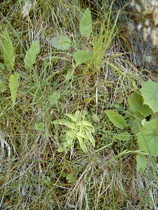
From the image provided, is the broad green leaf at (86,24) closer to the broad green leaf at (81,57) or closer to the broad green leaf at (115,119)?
the broad green leaf at (81,57)

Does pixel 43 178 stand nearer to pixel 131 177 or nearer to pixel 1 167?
pixel 1 167

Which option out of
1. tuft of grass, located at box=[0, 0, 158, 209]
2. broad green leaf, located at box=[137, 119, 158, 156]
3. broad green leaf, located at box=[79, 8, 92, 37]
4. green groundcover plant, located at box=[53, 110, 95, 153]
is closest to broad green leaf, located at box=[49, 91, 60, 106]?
tuft of grass, located at box=[0, 0, 158, 209]

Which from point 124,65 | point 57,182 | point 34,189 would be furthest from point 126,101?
point 34,189

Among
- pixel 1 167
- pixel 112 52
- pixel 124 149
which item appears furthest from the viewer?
pixel 112 52

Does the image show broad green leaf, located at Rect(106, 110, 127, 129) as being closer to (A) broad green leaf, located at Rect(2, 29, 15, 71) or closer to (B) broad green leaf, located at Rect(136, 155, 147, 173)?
(B) broad green leaf, located at Rect(136, 155, 147, 173)

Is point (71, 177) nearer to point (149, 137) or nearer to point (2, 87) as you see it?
point (149, 137)

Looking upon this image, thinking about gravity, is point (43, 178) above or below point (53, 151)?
below

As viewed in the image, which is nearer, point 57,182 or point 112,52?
point 57,182

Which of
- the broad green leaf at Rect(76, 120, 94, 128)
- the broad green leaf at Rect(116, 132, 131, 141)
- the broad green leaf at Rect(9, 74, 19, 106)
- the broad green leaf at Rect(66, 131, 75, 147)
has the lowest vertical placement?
the broad green leaf at Rect(66, 131, 75, 147)
